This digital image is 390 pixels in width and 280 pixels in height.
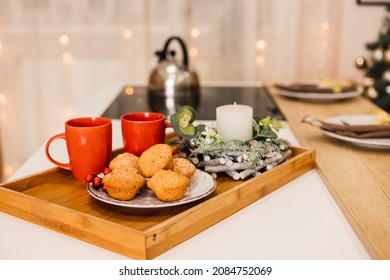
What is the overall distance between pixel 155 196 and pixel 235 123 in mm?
271

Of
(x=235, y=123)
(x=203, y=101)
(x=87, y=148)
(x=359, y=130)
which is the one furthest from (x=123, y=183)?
(x=203, y=101)

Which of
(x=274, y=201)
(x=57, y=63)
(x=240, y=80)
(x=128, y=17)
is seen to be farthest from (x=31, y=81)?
(x=274, y=201)

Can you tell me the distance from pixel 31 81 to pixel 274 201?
90.0 inches

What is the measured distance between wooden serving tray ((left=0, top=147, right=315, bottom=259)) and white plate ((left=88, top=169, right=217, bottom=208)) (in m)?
0.02

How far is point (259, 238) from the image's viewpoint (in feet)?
2.76

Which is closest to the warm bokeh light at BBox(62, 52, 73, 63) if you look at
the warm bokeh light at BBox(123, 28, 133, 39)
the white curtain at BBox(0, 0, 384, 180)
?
the white curtain at BBox(0, 0, 384, 180)

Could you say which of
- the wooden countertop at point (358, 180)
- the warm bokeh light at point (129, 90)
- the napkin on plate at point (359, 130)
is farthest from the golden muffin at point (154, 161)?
the warm bokeh light at point (129, 90)

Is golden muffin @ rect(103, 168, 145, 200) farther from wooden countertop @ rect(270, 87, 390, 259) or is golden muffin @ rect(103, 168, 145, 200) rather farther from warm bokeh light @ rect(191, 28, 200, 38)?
warm bokeh light @ rect(191, 28, 200, 38)

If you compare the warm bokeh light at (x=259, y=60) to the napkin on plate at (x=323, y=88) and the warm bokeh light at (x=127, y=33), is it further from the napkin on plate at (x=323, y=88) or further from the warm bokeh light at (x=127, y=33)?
the napkin on plate at (x=323, y=88)

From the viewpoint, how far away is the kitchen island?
2.60 feet

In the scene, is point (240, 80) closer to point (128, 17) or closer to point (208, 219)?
point (128, 17)

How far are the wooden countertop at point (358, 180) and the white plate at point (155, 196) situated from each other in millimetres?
236

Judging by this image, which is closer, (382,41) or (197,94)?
(197,94)

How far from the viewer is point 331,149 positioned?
4.26 feet
